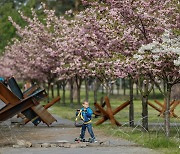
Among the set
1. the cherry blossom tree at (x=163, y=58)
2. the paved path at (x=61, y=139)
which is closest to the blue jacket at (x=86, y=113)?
the paved path at (x=61, y=139)

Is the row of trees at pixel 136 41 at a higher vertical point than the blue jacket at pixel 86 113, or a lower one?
higher

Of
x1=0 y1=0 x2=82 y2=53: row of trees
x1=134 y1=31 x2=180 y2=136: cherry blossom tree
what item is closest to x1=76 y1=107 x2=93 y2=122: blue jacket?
x1=134 y1=31 x2=180 y2=136: cherry blossom tree

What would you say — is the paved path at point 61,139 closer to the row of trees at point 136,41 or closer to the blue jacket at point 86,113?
the blue jacket at point 86,113

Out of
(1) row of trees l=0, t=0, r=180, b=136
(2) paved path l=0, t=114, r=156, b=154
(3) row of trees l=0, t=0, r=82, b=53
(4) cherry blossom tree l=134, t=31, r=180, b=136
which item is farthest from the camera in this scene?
(3) row of trees l=0, t=0, r=82, b=53

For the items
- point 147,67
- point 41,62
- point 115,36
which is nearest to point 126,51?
point 115,36

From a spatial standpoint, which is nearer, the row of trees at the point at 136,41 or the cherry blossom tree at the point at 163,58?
the cherry blossom tree at the point at 163,58

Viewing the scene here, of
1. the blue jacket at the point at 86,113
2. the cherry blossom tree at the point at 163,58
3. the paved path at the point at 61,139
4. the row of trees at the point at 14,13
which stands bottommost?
the paved path at the point at 61,139

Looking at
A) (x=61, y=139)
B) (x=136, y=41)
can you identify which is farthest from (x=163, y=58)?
(x=61, y=139)

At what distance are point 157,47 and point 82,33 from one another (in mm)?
8859

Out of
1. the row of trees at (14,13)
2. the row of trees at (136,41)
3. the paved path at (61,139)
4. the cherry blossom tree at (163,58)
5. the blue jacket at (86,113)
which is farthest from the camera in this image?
the row of trees at (14,13)

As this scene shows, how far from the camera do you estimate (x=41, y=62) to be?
44500mm

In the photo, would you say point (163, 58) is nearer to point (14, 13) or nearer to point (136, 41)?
point (136, 41)

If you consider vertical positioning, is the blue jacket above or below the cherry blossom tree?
below

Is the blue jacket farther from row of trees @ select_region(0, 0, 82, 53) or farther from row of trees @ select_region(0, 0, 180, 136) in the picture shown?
row of trees @ select_region(0, 0, 82, 53)
